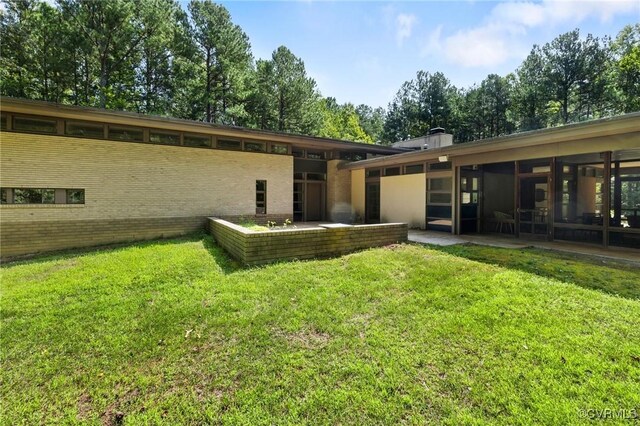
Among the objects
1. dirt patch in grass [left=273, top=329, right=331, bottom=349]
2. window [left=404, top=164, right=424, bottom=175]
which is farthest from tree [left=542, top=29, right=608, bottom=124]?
dirt patch in grass [left=273, top=329, right=331, bottom=349]

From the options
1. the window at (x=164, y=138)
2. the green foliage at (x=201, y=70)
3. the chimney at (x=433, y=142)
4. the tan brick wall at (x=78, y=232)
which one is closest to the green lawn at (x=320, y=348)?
the tan brick wall at (x=78, y=232)

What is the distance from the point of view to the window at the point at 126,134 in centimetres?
962

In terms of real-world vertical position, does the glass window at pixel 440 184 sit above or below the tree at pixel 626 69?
below

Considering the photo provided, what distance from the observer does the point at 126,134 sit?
32.2ft

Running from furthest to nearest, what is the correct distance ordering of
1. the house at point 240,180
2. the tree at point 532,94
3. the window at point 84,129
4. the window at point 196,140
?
1. the tree at point 532,94
2. the window at point 196,140
3. the window at point 84,129
4. the house at point 240,180

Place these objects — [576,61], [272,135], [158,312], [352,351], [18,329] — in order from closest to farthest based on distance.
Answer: [352,351] < [18,329] < [158,312] < [272,135] < [576,61]

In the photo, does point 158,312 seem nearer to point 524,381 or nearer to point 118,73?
point 524,381

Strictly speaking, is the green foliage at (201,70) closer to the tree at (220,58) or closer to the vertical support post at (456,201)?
the tree at (220,58)

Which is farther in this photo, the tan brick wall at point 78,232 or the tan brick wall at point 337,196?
the tan brick wall at point 337,196

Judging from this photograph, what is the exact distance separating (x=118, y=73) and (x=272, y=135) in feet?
48.6

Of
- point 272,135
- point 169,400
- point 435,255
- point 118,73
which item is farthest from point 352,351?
point 118,73

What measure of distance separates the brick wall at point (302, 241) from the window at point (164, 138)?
4.90 meters

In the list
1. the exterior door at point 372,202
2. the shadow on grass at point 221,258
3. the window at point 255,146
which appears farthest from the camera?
the exterior door at point 372,202

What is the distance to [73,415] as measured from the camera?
248 cm
